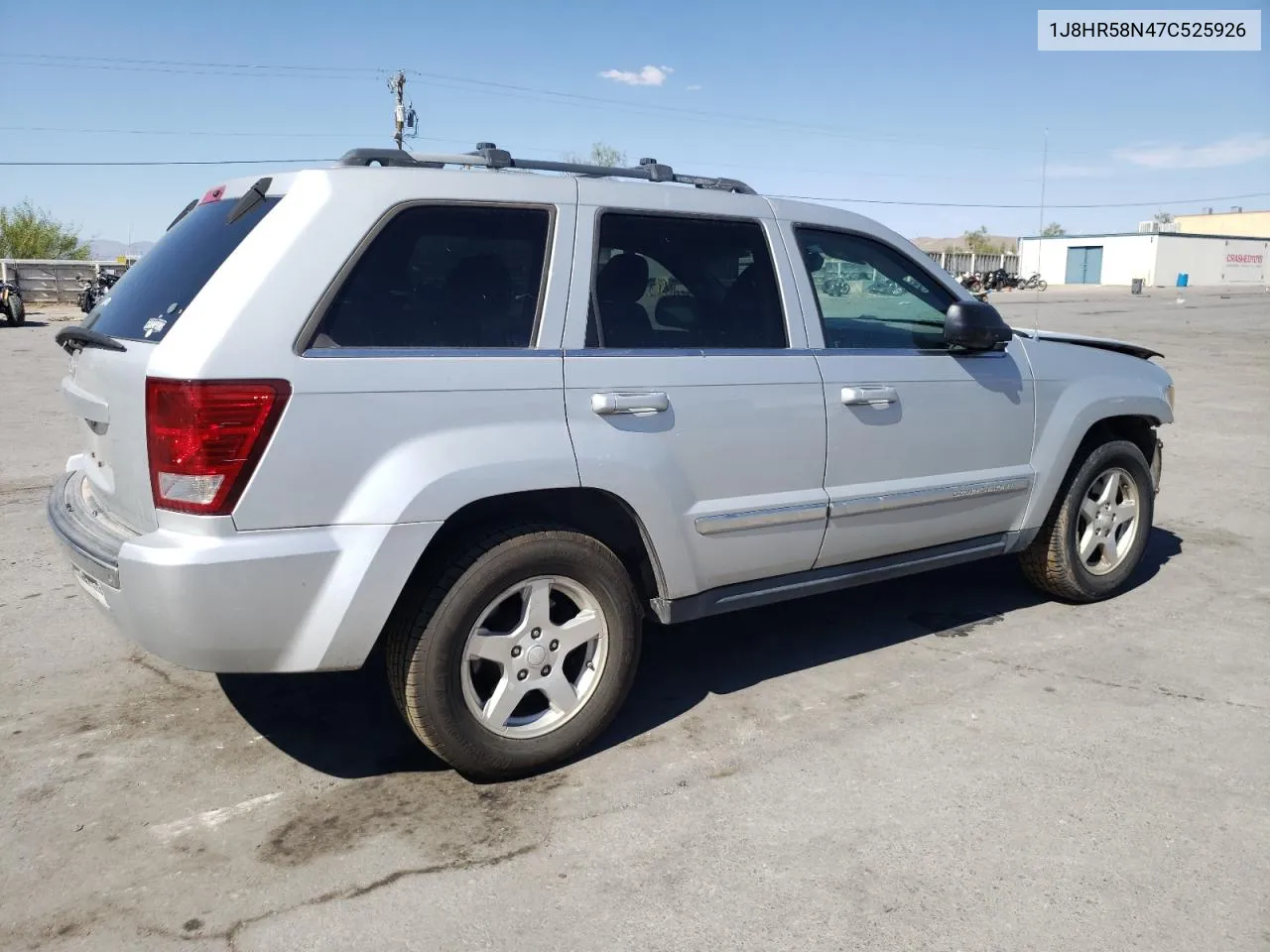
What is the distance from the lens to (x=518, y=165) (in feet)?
12.9

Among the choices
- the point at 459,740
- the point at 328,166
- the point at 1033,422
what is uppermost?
the point at 328,166

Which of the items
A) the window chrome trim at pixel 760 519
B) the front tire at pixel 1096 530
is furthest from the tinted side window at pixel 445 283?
the front tire at pixel 1096 530

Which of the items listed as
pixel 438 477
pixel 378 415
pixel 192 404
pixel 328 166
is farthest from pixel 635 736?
pixel 328 166

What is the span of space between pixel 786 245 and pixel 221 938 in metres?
2.97

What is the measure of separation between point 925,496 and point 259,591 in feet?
8.66

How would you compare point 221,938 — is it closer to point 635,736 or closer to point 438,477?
point 438,477

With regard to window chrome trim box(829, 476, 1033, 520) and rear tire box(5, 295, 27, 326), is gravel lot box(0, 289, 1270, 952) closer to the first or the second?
window chrome trim box(829, 476, 1033, 520)

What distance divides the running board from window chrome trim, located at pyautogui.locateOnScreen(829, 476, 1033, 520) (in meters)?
0.24

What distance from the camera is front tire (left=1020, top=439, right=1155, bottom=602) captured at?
198 inches

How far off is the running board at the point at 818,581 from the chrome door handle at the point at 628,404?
71cm

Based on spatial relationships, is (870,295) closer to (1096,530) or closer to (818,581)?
(818,581)

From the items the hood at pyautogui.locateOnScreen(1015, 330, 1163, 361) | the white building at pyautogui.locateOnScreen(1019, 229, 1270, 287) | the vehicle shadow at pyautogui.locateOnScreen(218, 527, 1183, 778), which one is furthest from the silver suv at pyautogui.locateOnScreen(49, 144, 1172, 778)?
the white building at pyautogui.locateOnScreen(1019, 229, 1270, 287)

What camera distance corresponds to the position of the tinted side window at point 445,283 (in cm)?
312

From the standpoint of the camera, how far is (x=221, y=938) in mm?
2646
